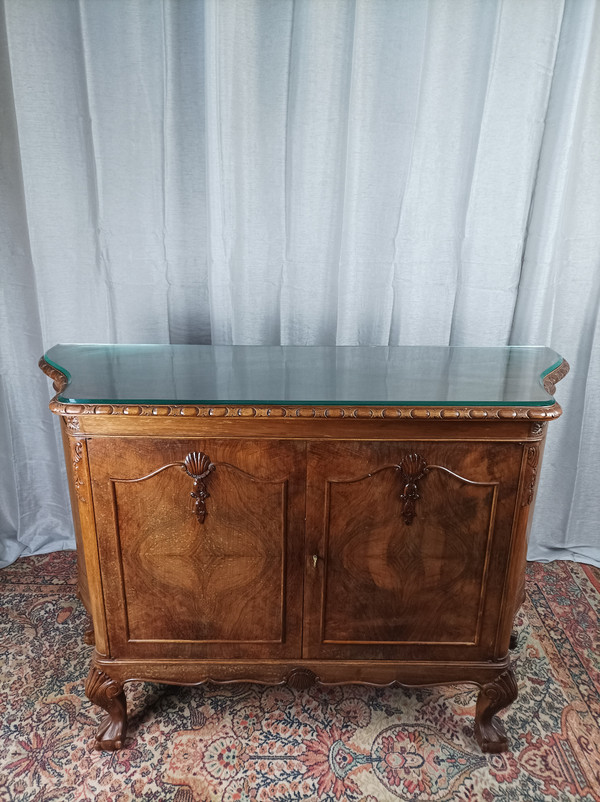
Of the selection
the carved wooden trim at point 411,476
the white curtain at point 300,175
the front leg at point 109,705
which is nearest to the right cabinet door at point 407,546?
the carved wooden trim at point 411,476

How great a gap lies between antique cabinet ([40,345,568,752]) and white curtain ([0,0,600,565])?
0.41m

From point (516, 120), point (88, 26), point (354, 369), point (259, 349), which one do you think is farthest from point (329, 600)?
point (88, 26)

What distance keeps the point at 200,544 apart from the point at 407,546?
45 centimetres

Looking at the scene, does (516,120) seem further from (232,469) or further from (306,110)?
(232,469)

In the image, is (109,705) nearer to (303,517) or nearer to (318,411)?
(303,517)

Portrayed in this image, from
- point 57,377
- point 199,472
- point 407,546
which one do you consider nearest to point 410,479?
point 407,546

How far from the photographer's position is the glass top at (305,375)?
1.19 meters

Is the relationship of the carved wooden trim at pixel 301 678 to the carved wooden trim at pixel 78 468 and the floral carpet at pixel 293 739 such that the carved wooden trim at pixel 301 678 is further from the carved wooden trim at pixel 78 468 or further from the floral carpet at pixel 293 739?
the carved wooden trim at pixel 78 468

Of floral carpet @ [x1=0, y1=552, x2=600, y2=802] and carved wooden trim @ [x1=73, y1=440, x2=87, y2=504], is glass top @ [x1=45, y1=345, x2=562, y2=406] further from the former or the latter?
floral carpet @ [x1=0, y1=552, x2=600, y2=802]

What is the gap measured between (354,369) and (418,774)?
0.94 m

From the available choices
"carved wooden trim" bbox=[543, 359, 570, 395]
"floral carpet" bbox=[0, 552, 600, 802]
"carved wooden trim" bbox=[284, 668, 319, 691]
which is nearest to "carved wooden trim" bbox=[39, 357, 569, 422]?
"carved wooden trim" bbox=[543, 359, 570, 395]

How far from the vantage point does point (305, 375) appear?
1383mm

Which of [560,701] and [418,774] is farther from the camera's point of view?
[560,701]

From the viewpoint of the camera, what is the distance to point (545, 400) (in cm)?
117
